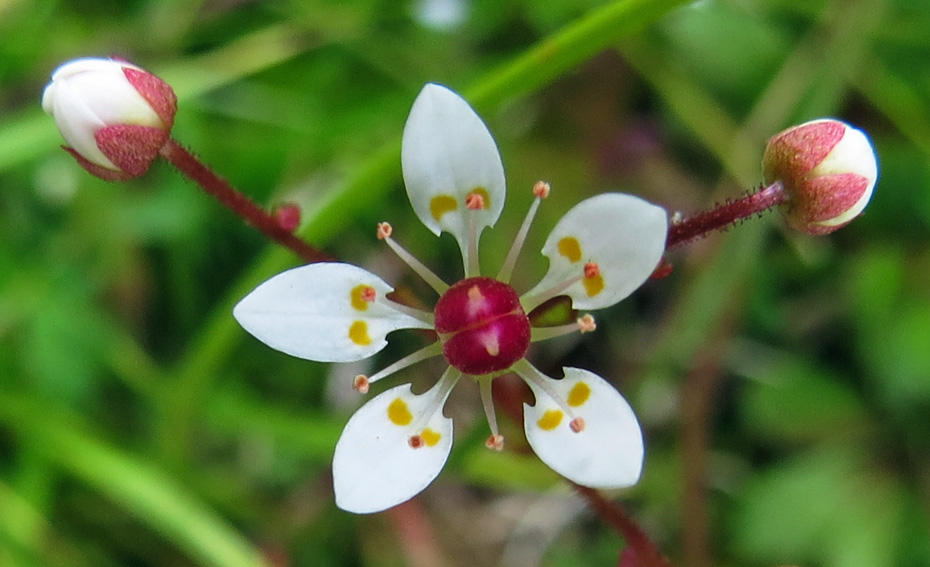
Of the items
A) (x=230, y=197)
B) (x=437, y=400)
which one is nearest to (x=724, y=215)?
(x=437, y=400)

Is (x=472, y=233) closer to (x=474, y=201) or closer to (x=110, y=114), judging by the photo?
(x=474, y=201)

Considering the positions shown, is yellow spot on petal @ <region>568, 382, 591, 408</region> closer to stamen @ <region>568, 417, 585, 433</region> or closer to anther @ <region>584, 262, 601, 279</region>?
stamen @ <region>568, 417, 585, 433</region>

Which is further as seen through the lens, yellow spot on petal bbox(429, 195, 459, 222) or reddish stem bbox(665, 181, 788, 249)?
yellow spot on petal bbox(429, 195, 459, 222)

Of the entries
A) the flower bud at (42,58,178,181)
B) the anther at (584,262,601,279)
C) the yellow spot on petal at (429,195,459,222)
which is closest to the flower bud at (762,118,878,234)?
the anther at (584,262,601,279)

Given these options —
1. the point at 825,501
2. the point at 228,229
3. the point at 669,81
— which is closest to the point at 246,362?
the point at 228,229

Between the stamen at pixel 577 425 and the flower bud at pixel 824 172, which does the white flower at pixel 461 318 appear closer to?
the stamen at pixel 577 425

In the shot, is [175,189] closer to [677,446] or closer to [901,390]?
[677,446]

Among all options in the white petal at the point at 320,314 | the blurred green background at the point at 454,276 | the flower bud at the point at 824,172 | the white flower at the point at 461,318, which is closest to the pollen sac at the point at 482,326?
the white flower at the point at 461,318
